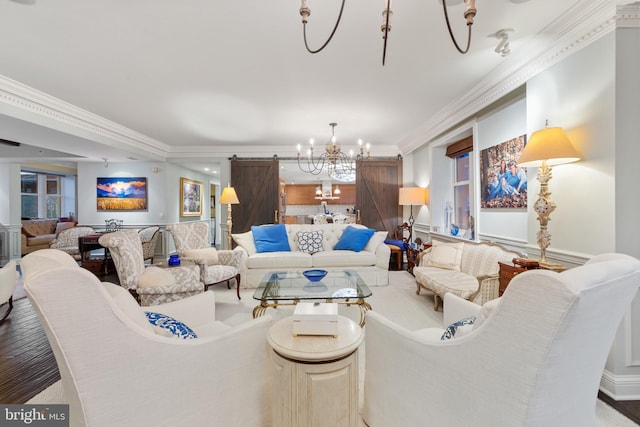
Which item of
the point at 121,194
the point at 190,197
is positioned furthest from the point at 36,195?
the point at 190,197

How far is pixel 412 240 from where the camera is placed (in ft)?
18.6

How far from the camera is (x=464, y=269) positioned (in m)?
3.10

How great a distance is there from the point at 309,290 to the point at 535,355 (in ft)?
6.52

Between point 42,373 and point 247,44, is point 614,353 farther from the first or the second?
point 42,373

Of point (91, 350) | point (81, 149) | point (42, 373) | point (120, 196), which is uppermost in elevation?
point (81, 149)

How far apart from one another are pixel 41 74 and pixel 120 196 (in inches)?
160

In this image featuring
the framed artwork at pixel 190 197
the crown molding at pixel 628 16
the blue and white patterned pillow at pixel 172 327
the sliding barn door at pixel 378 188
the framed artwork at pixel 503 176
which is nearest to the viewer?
the blue and white patterned pillow at pixel 172 327

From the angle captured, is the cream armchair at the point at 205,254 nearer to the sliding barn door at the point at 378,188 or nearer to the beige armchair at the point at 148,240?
the beige armchair at the point at 148,240

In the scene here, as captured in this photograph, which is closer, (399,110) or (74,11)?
(74,11)

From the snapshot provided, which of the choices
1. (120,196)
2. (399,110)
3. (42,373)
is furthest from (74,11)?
(120,196)

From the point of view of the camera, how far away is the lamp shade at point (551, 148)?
1.82 meters

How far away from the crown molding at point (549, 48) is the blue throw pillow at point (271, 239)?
3.09 meters

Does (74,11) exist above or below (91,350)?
above

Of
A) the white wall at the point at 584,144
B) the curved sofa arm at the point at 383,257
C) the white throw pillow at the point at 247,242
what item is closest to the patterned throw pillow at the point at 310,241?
the white throw pillow at the point at 247,242
